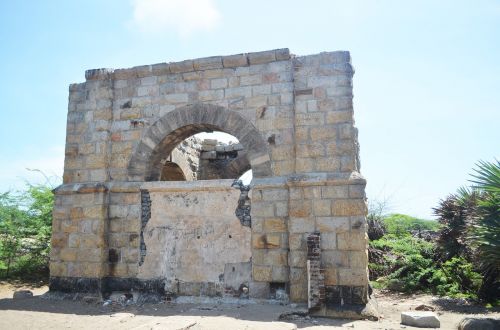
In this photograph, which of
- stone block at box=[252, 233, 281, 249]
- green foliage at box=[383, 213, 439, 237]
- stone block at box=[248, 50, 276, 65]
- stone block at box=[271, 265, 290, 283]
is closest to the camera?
stone block at box=[271, 265, 290, 283]

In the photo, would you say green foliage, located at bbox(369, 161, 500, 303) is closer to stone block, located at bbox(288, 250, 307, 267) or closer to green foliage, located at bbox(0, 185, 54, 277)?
stone block, located at bbox(288, 250, 307, 267)

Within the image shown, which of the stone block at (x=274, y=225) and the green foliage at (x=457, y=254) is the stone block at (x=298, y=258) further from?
the green foliage at (x=457, y=254)

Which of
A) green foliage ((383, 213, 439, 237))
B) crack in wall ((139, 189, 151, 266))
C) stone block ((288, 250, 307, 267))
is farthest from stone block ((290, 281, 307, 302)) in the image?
green foliage ((383, 213, 439, 237))

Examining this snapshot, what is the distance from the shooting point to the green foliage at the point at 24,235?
32.6 ft

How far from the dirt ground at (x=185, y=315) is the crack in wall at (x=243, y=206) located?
132 centimetres

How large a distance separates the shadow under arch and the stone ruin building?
0.06ft

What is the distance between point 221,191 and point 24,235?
255 inches

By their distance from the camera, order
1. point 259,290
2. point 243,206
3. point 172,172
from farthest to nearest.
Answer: point 172,172 < point 243,206 < point 259,290

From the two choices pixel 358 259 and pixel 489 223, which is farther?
pixel 358 259

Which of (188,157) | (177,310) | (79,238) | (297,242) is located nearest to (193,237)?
(177,310)

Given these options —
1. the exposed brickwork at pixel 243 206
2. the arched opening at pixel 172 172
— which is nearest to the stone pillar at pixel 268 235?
the exposed brickwork at pixel 243 206

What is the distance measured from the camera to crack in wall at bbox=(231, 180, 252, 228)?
6.53m

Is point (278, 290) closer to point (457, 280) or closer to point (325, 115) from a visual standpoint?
point (325, 115)

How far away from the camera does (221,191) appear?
6.74m
